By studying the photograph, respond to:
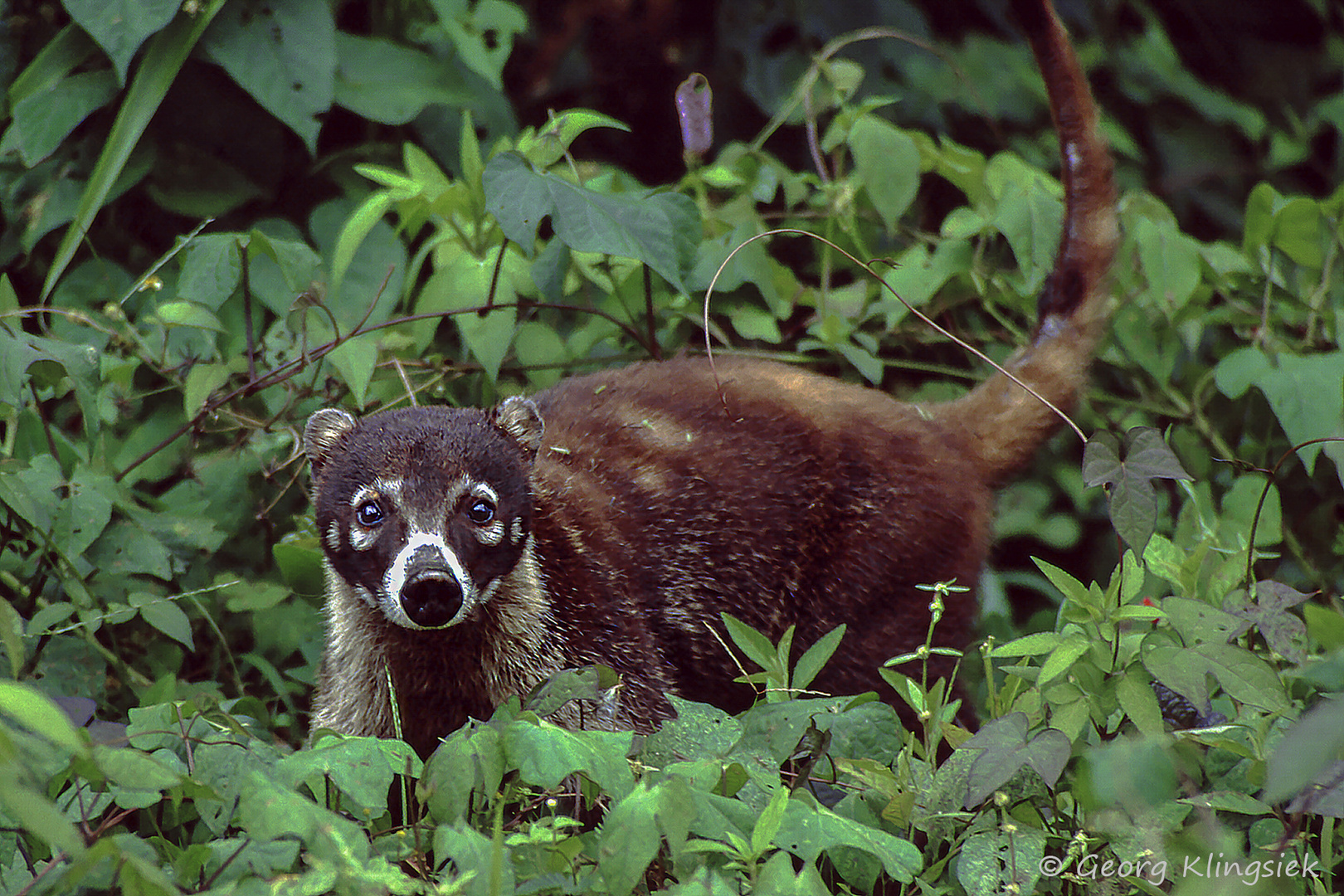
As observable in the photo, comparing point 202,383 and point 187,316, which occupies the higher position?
point 187,316

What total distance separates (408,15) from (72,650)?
2568 millimetres

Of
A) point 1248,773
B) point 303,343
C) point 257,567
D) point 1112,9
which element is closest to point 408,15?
point 303,343

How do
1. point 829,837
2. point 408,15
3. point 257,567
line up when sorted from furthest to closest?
point 408,15, point 257,567, point 829,837

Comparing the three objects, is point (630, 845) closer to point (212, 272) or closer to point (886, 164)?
point (212, 272)

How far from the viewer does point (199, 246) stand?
10.2 feet

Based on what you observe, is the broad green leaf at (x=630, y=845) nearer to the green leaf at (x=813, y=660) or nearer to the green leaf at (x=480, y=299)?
the green leaf at (x=813, y=660)

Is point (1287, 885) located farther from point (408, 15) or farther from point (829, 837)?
point (408, 15)

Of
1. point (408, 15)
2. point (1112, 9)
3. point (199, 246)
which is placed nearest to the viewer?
point (199, 246)

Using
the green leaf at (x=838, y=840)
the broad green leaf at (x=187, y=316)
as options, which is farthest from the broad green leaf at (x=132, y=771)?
the broad green leaf at (x=187, y=316)

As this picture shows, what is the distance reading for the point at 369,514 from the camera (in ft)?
8.93

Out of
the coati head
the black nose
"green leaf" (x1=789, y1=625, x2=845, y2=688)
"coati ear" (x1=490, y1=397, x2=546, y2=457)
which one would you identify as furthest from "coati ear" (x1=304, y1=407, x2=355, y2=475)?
"green leaf" (x1=789, y1=625, x2=845, y2=688)

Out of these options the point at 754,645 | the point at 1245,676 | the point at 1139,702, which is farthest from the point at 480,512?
the point at 1245,676

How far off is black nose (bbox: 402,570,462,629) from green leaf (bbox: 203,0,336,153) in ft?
6.20

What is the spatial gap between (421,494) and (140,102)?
190cm
